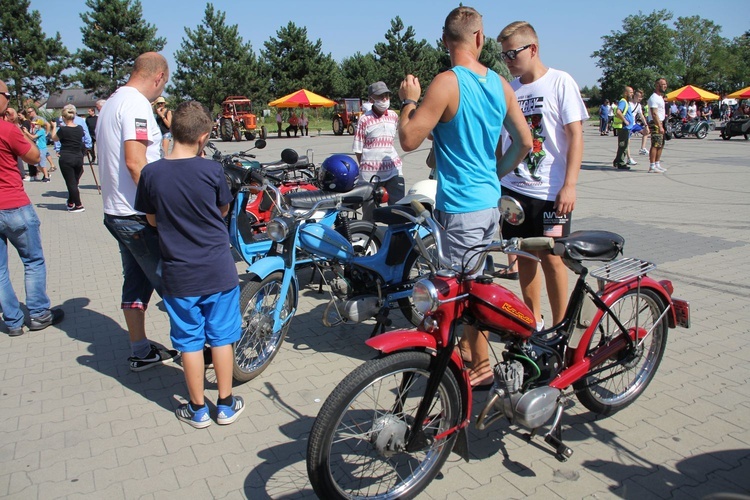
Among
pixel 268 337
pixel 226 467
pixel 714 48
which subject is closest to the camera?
pixel 226 467

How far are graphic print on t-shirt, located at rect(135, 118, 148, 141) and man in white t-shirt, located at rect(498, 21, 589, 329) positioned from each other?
91.7 inches

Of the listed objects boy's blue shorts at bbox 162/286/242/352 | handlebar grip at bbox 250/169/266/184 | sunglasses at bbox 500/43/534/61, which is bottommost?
boy's blue shorts at bbox 162/286/242/352

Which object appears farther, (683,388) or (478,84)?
(683,388)

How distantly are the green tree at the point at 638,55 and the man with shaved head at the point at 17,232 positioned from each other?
71.9 metres

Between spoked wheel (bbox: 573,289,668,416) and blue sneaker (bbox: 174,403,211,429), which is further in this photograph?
blue sneaker (bbox: 174,403,211,429)

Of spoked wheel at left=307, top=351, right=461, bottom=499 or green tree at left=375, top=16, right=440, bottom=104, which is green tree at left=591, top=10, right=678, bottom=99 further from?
spoked wheel at left=307, top=351, right=461, bottom=499

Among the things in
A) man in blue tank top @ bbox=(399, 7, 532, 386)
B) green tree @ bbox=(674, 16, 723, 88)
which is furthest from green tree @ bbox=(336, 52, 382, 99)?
man in blue tank top @ bbox=(399, 7, 532, 386)

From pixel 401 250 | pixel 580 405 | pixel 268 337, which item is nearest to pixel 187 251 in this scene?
pixel 268 337

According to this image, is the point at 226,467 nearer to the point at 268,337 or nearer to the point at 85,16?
the point at 268,337

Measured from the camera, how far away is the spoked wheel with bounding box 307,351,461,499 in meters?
2.29

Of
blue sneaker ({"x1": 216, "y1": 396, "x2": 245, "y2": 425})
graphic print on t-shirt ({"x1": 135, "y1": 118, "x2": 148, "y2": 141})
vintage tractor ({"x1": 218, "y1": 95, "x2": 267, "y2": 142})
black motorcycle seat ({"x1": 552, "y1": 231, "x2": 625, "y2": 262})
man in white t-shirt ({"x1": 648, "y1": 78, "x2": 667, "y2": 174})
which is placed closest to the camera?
black motorcycle seat ({"x1": 552, "y1": 231, "x2": 625, "y2": 262})

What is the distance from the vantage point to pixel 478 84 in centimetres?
295

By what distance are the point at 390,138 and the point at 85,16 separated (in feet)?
171

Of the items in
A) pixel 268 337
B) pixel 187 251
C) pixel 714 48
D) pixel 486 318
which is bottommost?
pixel 268 337
